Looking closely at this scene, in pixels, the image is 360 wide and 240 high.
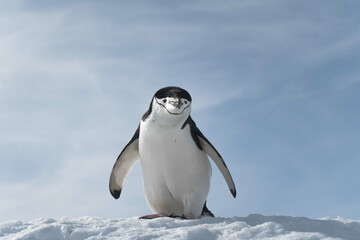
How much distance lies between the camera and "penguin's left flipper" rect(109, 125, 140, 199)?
7277 mm

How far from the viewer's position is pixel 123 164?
24.4ft

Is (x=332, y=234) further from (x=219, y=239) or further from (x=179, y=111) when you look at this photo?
(x=179, y=111)

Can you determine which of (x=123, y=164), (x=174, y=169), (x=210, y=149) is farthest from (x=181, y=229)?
(x=123, y=164)

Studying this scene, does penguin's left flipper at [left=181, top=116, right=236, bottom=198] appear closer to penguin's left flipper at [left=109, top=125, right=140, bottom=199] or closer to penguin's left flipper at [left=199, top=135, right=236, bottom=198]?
penguin's left flipper at [left=199, top=135, right=236, bottom=198]

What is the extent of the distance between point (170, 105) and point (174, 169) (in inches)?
34.5

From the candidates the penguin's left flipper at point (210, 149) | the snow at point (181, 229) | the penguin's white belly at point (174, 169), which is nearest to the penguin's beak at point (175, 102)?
the penguin's white belly at point (174, 169)

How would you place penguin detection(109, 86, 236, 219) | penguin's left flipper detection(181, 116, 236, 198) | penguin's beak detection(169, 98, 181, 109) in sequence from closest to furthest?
penguin's beak detection(169, 98, 181, 109), penguin detection(109, 86, 236, 219), penguin's left flipper detection(181, 116, 236, 198)

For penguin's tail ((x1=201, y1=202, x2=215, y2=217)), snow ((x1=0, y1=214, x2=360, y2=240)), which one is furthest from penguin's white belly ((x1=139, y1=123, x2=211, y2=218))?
snow ((x1=0, y1=214, x2=360, y2=240))

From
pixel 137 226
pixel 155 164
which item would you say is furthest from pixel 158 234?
pixel 155 164

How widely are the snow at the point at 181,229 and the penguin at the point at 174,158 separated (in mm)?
727

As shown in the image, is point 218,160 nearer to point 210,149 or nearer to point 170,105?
point 210,149

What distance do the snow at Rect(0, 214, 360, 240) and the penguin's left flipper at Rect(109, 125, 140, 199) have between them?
51.2 inches

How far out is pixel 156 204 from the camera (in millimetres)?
6996

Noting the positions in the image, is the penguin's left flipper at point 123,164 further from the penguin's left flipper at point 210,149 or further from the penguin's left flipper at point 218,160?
the penguin's left flipper at point 218,160
